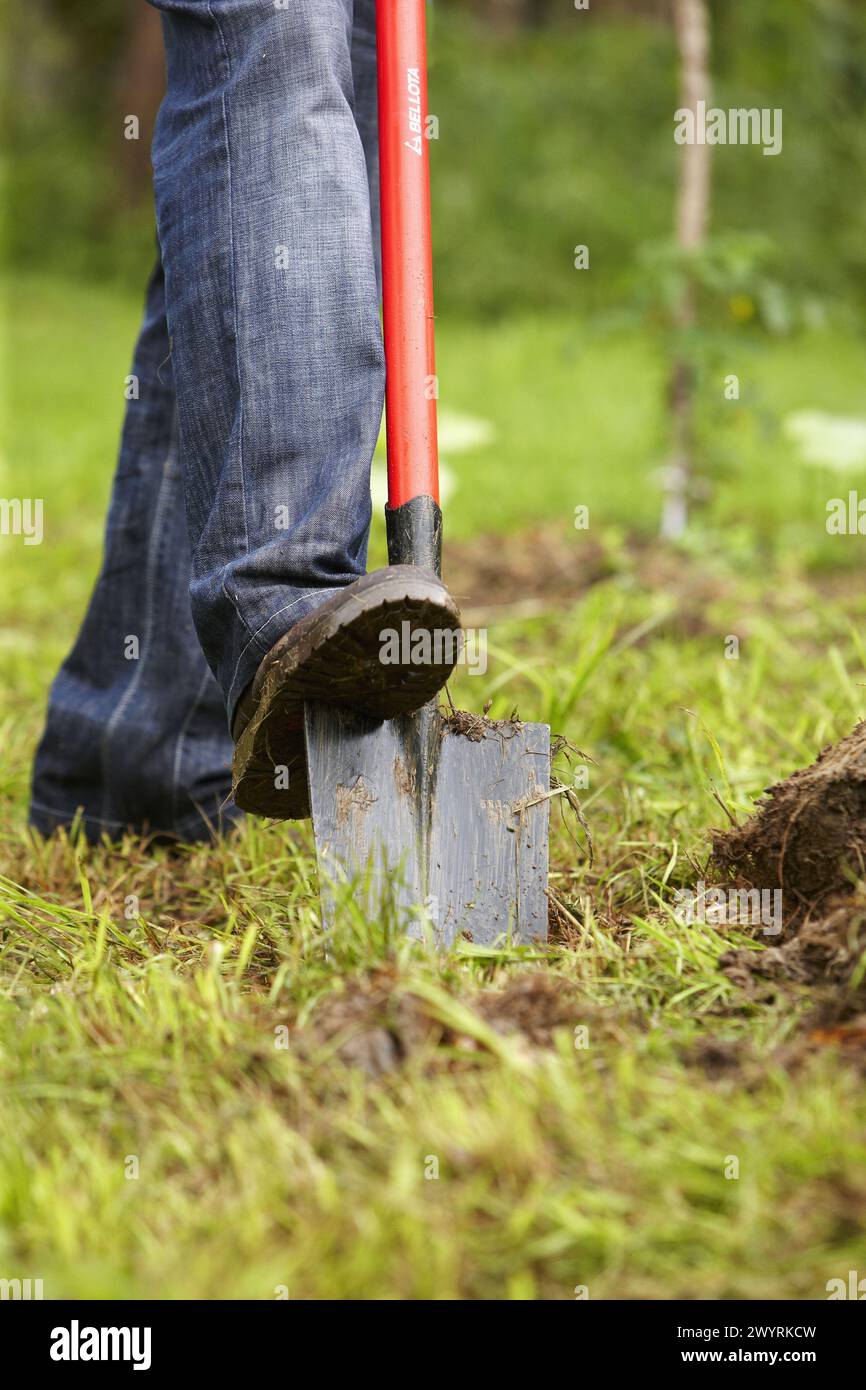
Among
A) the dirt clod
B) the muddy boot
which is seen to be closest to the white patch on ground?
the muddy boot

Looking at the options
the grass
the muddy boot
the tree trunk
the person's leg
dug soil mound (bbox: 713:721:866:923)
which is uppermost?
the tree trunk

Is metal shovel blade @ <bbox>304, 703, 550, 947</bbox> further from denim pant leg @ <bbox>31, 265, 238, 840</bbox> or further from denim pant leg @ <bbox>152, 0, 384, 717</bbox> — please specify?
denim pant leg @ <bbox>31, 265, 238, 840</bbox>

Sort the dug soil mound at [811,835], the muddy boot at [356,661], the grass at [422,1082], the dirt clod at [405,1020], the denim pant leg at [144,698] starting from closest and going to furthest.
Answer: the grass at [422,1082], the dirt clod at [405,1020], the muddy boot at [356,661], the dug soil mound at [811,835], the denim pant leg at [144,698]

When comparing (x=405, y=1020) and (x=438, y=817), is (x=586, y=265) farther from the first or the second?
(x=405, y=1020)

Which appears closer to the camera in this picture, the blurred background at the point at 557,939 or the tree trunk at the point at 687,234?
the blurred background at the point at 557,939

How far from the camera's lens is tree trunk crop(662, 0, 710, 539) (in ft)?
11.7

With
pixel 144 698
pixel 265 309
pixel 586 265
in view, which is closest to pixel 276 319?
pixel 265 309

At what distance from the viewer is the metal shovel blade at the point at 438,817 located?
1.47m

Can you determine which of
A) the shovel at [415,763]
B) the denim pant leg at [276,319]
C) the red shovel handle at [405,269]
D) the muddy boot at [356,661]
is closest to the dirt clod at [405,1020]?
the shovel at [415,763]

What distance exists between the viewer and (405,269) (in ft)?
5.29

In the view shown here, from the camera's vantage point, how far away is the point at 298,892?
1.60 meters

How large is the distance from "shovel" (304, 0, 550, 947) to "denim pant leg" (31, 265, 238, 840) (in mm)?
514

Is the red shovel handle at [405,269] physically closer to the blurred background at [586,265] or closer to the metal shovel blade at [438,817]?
the metal shovel blade at [438,817]
